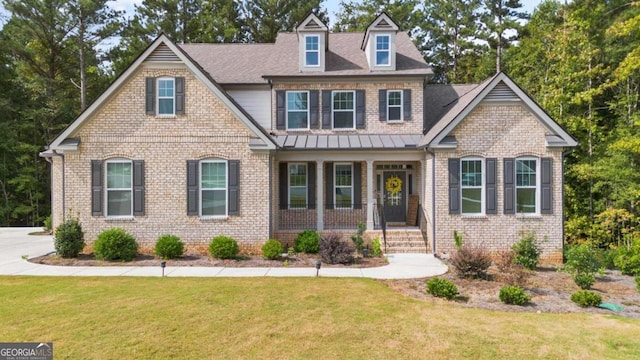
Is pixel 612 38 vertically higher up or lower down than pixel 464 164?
higher up

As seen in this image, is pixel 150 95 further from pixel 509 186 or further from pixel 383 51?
pixel 509 186

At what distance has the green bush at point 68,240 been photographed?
12000 millimetres

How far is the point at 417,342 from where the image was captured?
232 inches

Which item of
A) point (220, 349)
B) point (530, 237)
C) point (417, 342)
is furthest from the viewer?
point (530, 237)

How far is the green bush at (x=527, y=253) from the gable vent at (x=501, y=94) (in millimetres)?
4826

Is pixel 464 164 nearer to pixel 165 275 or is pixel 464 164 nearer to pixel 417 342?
pixel 417 342

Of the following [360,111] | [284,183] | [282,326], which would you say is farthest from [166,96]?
[282,326]

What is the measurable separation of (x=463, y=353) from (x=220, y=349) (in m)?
3.79

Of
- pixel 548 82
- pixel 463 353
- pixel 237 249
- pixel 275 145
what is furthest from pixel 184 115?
pixel 548 82

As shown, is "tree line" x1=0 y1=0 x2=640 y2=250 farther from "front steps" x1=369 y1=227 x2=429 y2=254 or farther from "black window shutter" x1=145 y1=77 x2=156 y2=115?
"black window shutter" x1=145 y1=77 x2=156 y2=115

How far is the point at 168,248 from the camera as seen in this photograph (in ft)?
38.6

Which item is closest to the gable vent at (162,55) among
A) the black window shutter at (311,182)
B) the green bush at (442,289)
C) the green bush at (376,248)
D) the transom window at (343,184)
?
the black window shutter at (311,182)

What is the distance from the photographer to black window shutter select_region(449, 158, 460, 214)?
1265 cm

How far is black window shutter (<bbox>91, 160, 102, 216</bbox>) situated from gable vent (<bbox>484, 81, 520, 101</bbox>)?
1394 cm
